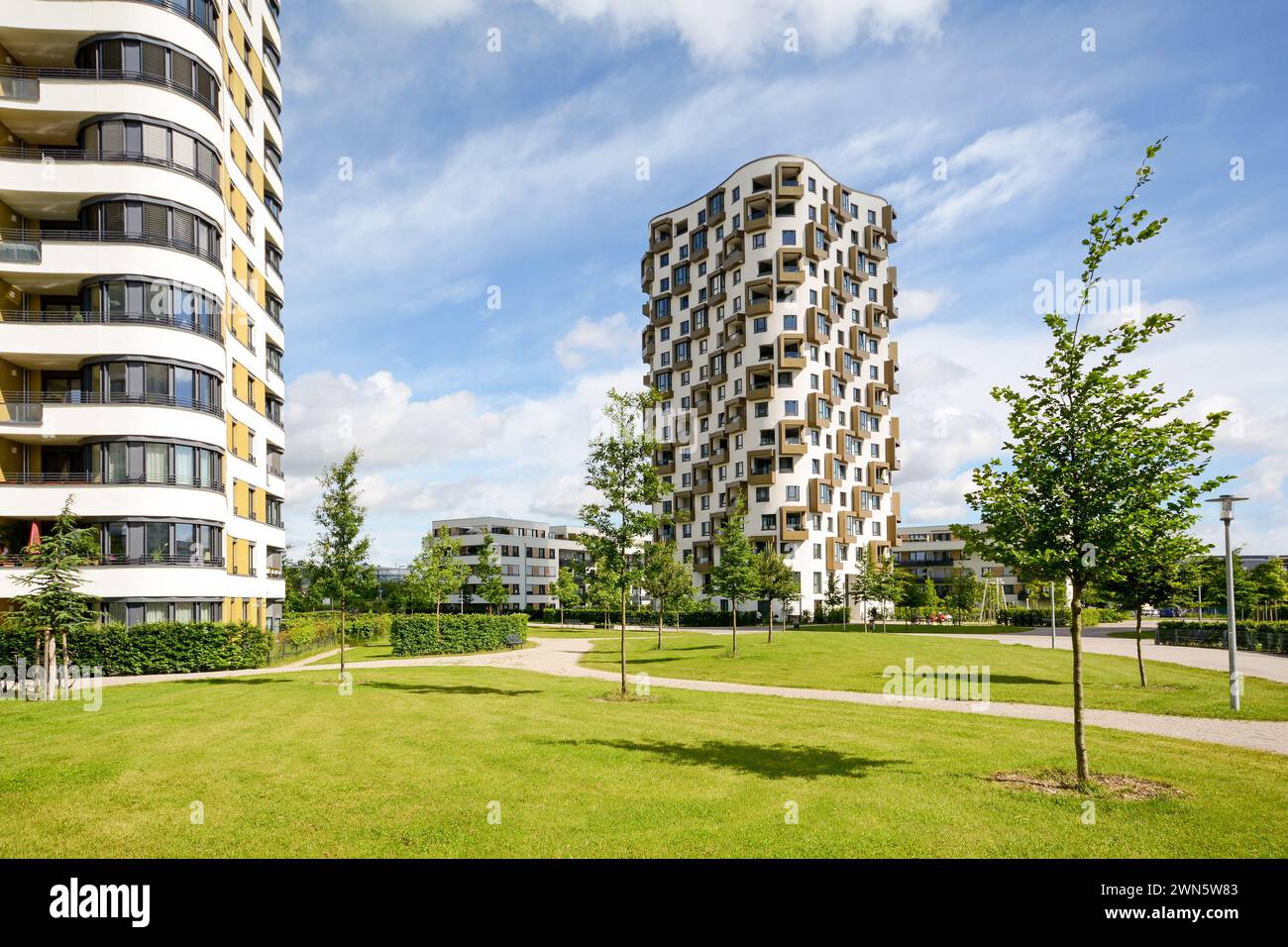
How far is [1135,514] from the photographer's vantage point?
10852mm

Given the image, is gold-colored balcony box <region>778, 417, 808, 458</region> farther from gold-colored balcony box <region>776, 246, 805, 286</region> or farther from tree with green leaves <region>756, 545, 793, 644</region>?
tree with green leaves <region>756, 545, 793, 644</region>

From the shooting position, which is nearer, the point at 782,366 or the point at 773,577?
the point at 773,577

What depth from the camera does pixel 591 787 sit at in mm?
11336

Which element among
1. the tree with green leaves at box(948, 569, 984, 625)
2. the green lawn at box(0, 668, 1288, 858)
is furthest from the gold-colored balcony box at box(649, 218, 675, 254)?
the green lawn at box(0, 668, 1288, 858)

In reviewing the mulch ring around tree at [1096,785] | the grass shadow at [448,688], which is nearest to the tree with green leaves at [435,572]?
the grass shadow at [448,688]

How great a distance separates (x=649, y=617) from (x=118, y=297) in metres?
58.9

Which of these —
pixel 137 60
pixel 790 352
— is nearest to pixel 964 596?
pixel 790 352

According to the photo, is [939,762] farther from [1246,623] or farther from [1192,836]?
[1246,623]

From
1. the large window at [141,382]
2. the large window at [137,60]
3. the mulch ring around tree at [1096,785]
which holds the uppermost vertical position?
the large window at [137,60]

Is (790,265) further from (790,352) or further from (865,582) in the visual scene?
(865,582)

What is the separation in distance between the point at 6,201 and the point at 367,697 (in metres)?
30.3

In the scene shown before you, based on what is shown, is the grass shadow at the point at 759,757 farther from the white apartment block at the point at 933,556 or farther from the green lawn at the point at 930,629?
the white apartment block at the point at 933,556

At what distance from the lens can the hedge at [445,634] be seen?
137 feet

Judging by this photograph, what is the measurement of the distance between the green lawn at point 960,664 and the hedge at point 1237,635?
45.1 ft
